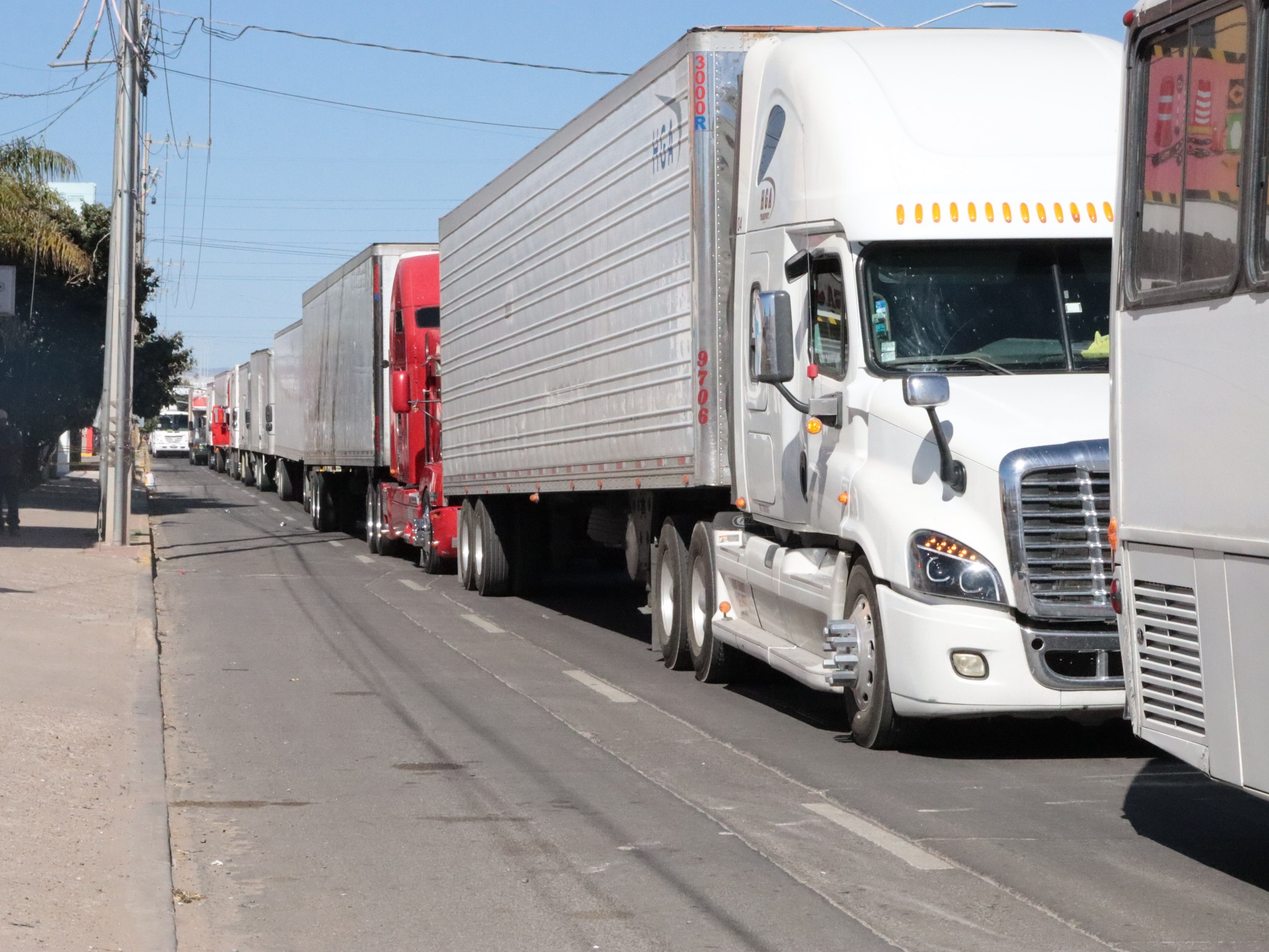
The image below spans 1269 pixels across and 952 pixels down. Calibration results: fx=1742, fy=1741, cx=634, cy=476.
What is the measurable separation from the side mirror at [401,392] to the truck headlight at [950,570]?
14.8 metres

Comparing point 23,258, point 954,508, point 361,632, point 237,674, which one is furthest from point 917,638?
point 23,258

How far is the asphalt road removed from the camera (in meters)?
5.85

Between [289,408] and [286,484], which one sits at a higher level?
[289,408]

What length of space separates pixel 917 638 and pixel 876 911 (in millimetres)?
2657

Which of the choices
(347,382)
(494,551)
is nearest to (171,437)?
(347,382)

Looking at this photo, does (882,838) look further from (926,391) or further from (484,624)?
(484,624)

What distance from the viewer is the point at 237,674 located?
12664mm

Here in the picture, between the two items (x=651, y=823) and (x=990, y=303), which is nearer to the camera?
(x=651, y=823)

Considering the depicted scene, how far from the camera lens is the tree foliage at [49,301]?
33.6 metres

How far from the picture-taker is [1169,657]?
6.33 m

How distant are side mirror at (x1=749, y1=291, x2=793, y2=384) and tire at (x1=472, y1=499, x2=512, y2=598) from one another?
9285 millimetres

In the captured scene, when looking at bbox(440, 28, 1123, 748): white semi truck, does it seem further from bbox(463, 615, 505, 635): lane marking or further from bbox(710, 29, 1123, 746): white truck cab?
bbox(463, 615, 505, 635): lane marking

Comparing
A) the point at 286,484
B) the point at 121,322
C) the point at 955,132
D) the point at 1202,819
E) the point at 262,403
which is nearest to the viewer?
the point at 1202,819

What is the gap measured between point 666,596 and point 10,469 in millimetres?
15803
